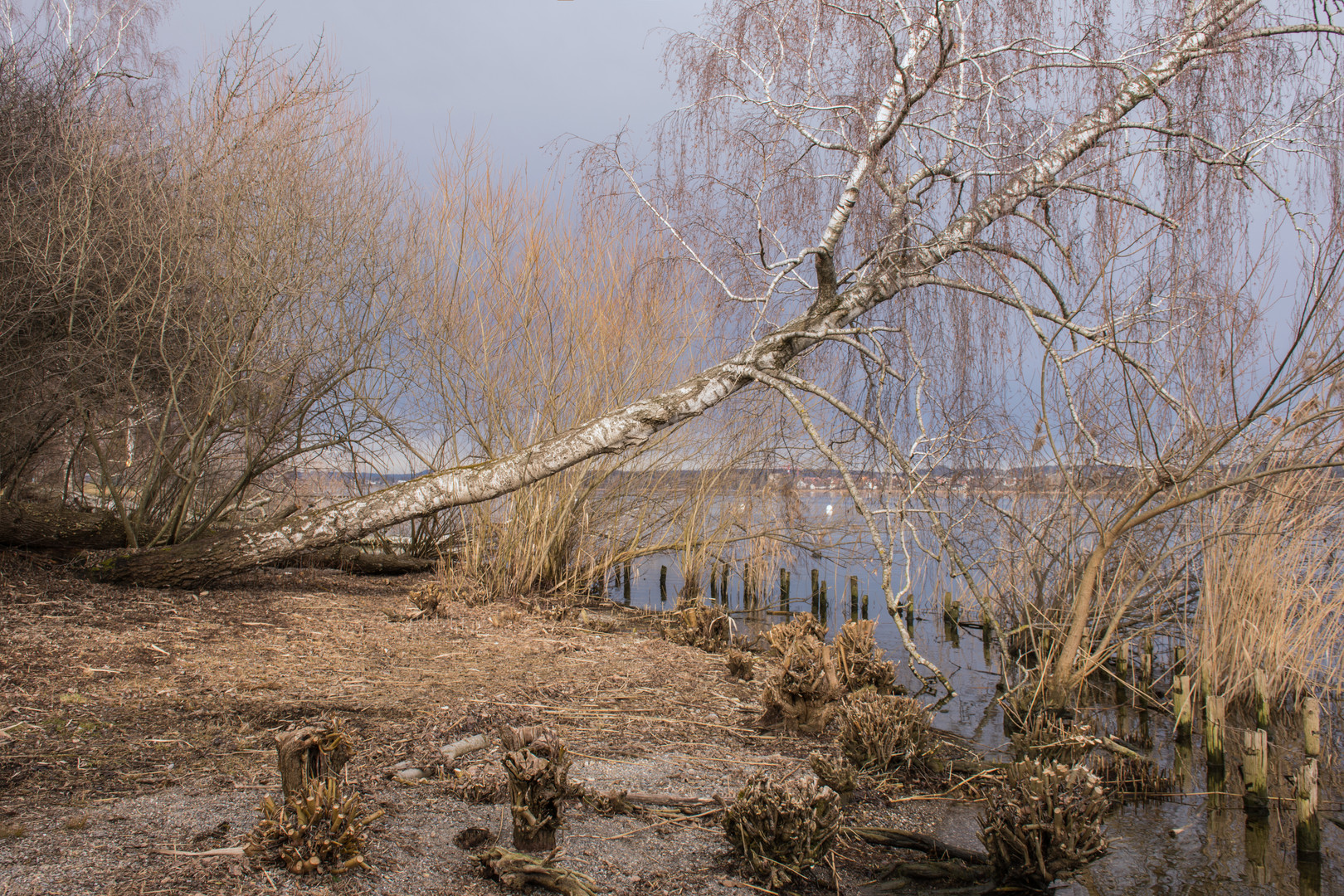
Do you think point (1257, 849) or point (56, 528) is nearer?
point (1257, 849)

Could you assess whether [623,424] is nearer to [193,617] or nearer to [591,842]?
[193,617]

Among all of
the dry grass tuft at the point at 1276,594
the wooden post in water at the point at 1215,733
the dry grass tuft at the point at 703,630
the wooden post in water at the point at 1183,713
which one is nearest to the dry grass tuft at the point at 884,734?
the wooden post in water at the point at 1215,733

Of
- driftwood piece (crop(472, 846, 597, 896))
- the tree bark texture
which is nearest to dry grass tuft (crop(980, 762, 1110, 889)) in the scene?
driftwood piece (crop(472, 846, 597, 896))

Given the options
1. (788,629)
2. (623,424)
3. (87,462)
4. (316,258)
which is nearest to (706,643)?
(788,629)

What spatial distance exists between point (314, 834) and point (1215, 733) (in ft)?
14.8

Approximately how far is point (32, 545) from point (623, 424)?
470cm

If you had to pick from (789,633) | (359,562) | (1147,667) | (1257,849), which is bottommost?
(1257,849)

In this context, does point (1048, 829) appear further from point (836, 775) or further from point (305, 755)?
point (305, 755)

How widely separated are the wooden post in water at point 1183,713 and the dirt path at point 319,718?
2.50 metres

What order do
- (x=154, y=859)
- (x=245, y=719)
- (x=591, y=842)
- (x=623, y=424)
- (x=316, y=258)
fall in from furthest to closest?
(x=316, y=258) < (x=623, y=424) < (x=245, y=719) < (x=591, y=842) < (x=154, y=859)

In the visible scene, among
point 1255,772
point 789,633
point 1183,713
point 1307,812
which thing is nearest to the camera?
point 1307,812

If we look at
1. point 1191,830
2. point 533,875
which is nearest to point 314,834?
point 533,875

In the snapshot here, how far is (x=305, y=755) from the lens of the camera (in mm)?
2150

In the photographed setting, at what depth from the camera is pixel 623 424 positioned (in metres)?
5.59
